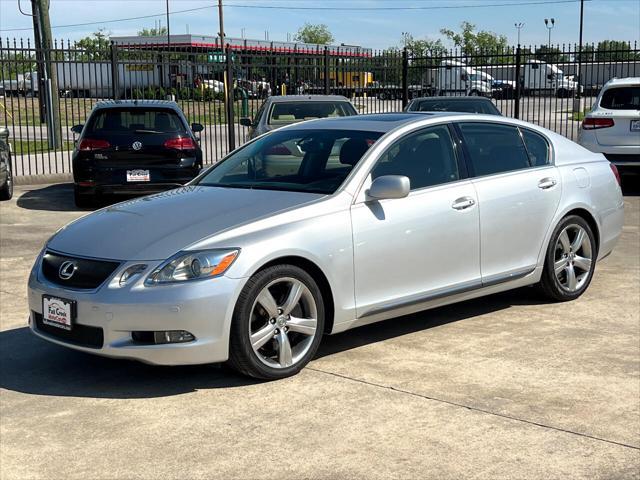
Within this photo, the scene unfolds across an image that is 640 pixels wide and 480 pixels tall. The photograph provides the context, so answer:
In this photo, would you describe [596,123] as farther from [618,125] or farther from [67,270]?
[67,270]

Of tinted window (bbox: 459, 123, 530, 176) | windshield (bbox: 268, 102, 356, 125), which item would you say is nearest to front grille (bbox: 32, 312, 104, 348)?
tinted window (bbox: 459, 123, 530, 176)

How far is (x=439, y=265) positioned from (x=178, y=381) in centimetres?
191

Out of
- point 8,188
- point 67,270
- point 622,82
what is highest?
point 622,82

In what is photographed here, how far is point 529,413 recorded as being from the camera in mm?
4914

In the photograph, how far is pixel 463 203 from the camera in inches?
253

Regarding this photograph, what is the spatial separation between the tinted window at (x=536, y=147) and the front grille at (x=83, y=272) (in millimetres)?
3483

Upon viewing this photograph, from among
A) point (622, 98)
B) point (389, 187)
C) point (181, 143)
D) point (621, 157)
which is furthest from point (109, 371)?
point (622, 98)

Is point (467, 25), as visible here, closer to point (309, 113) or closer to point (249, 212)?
point (309, 113)

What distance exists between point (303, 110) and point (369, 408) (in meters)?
9.59

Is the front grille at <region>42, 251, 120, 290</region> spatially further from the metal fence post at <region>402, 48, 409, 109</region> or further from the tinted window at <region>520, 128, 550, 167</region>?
the metal fence post at <region>402, 48, 409, 109</region>

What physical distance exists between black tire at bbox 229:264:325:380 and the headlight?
0.61ft

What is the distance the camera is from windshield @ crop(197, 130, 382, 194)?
614 cm

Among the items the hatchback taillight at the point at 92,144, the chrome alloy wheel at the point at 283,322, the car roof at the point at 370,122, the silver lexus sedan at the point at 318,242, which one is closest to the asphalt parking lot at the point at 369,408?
the chrome alloy wheel at the point at 283,322

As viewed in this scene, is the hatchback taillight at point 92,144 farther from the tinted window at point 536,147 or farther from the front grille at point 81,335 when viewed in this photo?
the front grille at point 81,335
